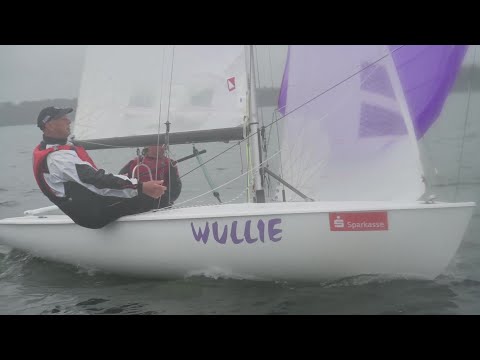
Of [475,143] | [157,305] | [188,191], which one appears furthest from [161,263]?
[475,143]

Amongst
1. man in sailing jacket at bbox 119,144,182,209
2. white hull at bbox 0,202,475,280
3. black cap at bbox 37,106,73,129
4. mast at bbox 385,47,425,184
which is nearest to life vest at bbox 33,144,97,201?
black cap at bbox 37,106,73,129

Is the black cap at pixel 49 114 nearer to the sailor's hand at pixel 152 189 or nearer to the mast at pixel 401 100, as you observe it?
the sailor's hand at pixel 152 189

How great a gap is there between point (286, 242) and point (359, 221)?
0.43 m

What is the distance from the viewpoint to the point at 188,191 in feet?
27.3

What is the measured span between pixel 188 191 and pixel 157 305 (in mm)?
5090

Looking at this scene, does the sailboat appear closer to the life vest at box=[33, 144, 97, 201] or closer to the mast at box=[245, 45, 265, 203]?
the mast at box=[245, 45, 265, 203]

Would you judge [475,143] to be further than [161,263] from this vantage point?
Yes

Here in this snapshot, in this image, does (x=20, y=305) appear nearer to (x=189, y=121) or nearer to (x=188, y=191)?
(x=189, y=121)

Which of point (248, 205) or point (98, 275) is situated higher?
point (248, 205)

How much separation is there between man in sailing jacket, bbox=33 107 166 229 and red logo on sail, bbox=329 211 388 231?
3.70 ft

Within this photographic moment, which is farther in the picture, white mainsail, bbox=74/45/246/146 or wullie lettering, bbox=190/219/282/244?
white mainsail, bbox=74/45/246/146

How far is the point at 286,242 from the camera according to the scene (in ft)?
10.4

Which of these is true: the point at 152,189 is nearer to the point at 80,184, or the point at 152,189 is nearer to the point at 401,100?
the point at 80,184

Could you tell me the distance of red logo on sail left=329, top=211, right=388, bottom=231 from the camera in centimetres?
306
